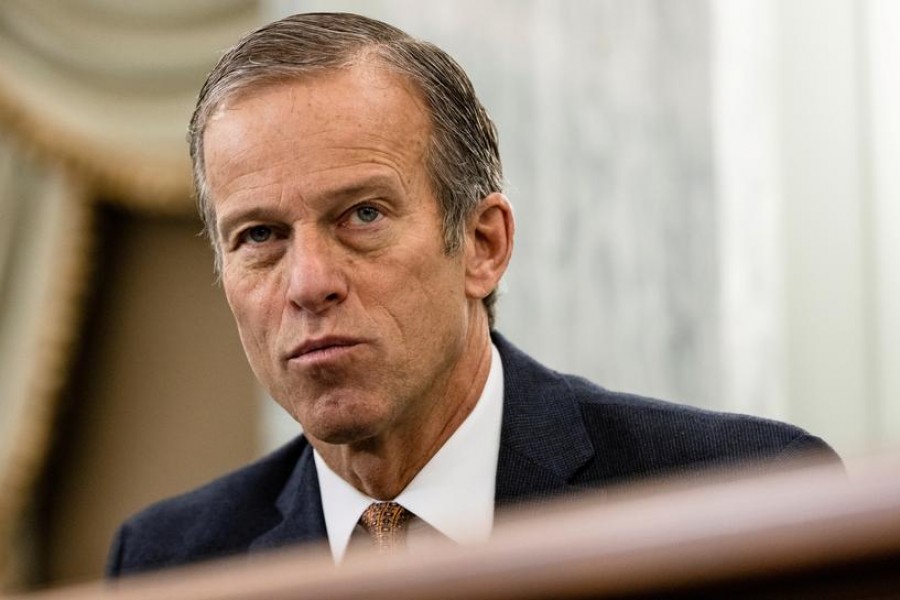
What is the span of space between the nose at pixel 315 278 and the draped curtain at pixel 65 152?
154cm

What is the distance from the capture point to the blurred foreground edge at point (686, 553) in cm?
50

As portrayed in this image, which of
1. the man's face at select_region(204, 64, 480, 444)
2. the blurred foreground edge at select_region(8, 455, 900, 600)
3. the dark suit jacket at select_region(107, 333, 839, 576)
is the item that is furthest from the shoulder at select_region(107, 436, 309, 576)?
the blurred foreground edge at select_region(8, 455, 900, 600)

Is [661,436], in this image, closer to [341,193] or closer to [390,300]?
[390,300]

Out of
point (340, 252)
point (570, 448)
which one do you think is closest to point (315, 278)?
point (340, 252)

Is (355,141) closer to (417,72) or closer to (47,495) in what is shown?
(417,72)

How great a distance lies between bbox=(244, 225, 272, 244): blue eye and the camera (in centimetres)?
176

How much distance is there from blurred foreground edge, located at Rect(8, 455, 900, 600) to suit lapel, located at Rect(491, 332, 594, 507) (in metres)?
1.18

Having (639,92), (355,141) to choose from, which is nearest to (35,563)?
(639,92)

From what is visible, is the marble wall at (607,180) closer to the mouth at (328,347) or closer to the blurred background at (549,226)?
the blurred background at (549,226)

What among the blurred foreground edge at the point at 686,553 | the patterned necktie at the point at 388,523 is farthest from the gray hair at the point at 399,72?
the blurred foreground edge at the point at 686,553

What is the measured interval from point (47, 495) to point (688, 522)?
3.01 meters

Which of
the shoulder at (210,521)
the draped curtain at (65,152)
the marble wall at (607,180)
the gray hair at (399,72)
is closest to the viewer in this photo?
the gray hair at (399,72)

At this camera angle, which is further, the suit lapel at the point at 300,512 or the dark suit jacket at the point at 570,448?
the suit lapel at the point at 300,512

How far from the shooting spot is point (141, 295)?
11.0 ft
